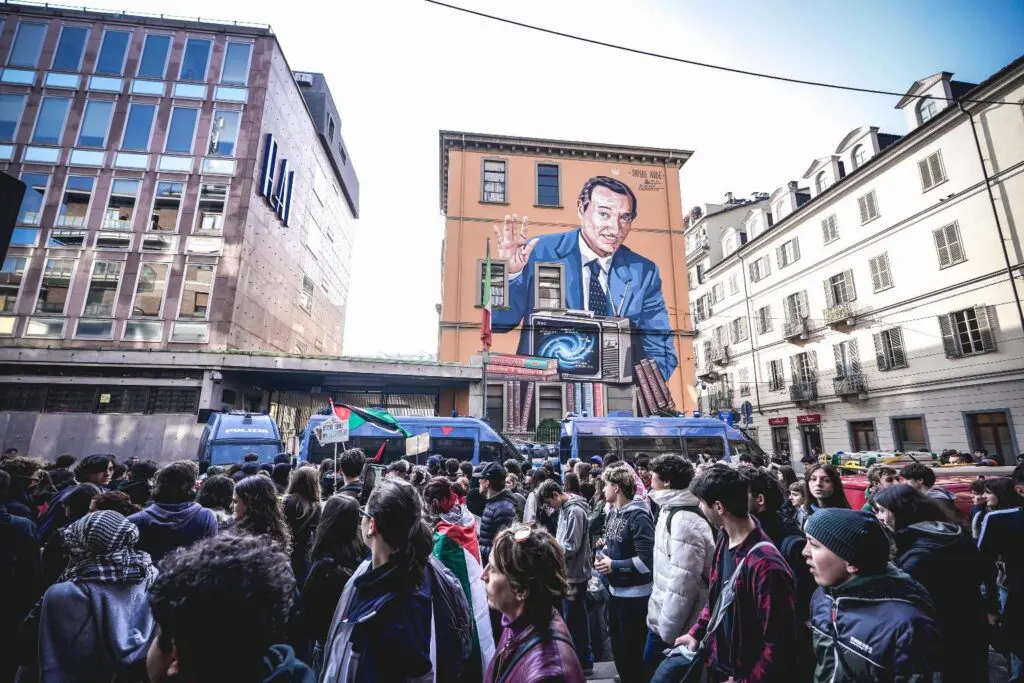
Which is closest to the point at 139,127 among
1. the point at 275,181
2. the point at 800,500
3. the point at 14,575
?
the point at 275,181

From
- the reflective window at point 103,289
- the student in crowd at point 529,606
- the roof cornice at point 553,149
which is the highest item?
the roof cornice at point 553,149

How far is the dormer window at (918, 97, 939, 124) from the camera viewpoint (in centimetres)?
2212

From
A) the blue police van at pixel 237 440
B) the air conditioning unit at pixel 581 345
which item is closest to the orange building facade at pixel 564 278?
the air conditioning unit at pixel 581 345

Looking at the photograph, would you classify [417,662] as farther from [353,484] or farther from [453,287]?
[453,287]

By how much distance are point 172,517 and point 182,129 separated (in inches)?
1029

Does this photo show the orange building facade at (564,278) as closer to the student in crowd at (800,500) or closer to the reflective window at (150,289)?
the reflective window at (150,289)

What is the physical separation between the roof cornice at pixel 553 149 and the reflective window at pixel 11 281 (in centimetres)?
2016

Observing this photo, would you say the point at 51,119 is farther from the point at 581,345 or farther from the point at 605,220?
the point at 605,220

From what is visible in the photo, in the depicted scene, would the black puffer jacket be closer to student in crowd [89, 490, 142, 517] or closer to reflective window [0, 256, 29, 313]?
student in crowd [89, 490, 142, 517]

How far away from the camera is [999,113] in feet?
63.0

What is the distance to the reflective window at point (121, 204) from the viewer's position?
2123cm

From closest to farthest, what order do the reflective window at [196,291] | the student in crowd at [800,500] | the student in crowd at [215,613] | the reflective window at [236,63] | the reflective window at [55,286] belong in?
the student in crowd at [215,613], the student in crowd at [800,500], the reflective window at [55,286], the reflective window at [196,291], the reflective window at [236,63]

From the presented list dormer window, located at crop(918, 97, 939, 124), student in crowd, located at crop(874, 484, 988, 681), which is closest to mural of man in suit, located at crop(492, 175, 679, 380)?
dormer window, located at crop(918, 97, 939, 124)

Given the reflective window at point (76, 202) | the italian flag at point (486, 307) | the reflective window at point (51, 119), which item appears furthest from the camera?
the italian flag at point (486, 307)
